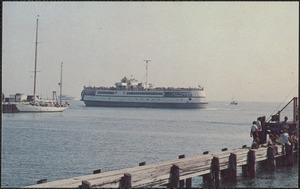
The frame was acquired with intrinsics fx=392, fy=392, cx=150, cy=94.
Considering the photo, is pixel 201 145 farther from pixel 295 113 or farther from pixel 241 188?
pixel 241 188

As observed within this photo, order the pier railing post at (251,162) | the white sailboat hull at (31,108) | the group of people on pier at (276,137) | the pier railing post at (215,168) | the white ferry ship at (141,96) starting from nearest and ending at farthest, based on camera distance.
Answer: the pier railing post at (215,168) → the pier railing post at (251,162) → the group of people on pier at (276,137) → the white sailboat hull at (31,108) → the white ferry ship at (141,96)

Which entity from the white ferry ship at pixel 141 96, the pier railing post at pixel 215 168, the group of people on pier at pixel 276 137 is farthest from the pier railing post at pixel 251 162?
the white ferry ship at pixel 141 96

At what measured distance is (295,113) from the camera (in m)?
24.4

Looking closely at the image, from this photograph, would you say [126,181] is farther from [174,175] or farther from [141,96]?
[141,96]

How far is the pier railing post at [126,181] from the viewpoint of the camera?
11.6 m

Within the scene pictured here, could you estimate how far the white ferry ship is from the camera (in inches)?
5148

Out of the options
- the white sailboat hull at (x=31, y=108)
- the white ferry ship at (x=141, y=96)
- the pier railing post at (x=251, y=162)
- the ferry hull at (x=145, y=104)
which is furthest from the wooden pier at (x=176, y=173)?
the ferry hull at (x=145, y=104)

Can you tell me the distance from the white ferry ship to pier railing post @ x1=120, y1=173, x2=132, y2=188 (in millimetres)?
118511

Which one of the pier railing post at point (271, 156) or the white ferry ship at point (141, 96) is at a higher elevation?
the white ferry ship at point (141, 96)

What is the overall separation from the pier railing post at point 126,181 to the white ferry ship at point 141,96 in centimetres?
11851

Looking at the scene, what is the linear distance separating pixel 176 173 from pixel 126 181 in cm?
234

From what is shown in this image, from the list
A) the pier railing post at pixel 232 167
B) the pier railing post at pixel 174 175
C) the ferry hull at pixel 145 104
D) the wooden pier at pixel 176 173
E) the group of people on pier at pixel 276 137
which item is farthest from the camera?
the ferry hull at pixel 145 104

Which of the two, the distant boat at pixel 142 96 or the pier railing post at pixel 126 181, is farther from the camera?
the distant boat at pixel 142 96

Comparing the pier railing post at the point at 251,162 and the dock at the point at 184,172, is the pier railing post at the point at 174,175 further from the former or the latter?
the pier railing post at the point at 251,162
